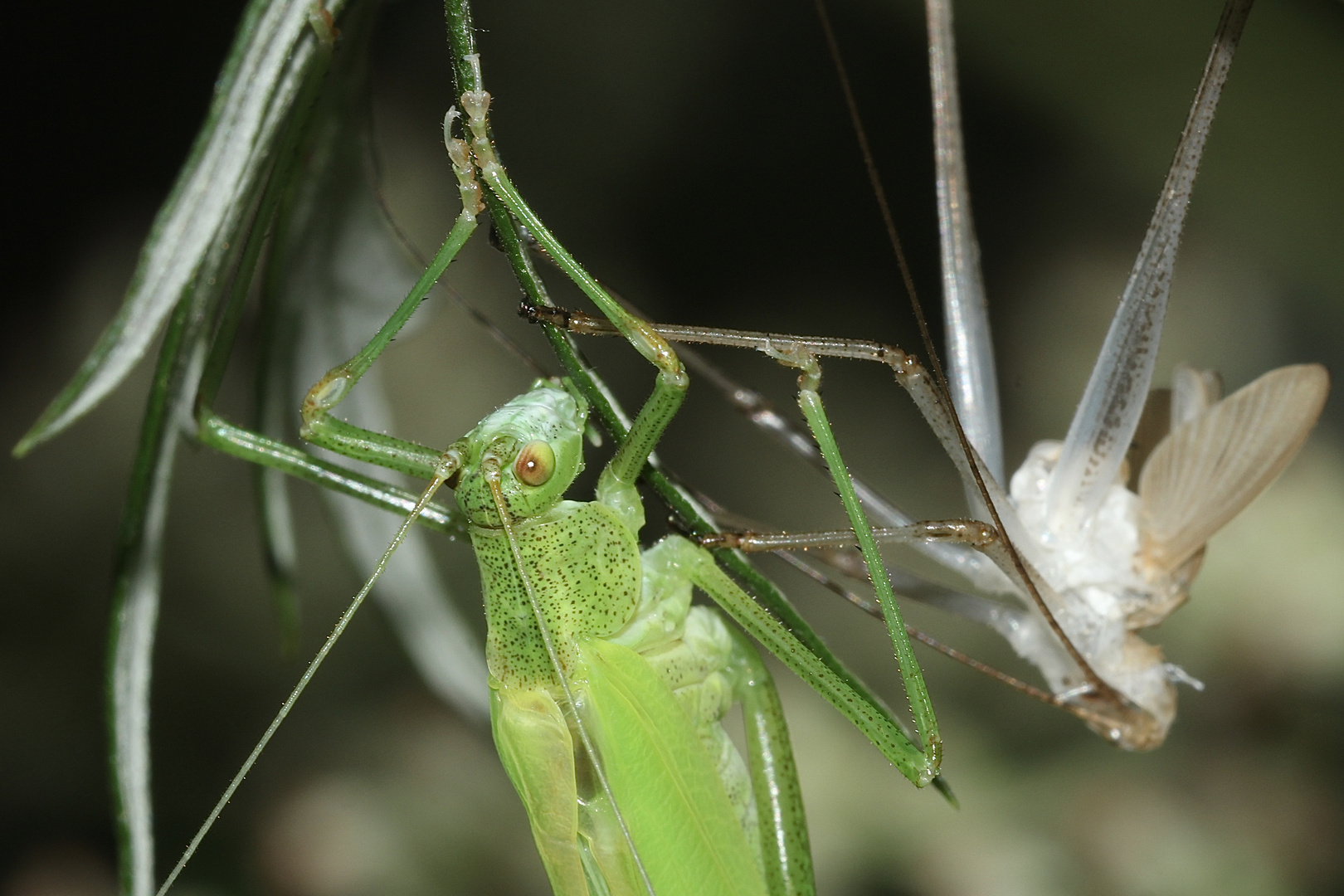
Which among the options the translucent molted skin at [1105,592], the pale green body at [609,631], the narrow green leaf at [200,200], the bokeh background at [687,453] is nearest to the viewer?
the narrow green leaf at [200,200]

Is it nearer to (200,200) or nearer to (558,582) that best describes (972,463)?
(558,582)

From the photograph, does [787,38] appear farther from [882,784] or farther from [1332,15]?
[882,784]

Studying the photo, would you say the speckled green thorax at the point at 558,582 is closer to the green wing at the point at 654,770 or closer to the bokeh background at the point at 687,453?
the green wing at the point at 654,770

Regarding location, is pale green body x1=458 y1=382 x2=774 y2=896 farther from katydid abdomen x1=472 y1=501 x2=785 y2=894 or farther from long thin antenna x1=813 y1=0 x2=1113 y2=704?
long thin antenna x1=813 y1=0 x2=1113 y2=704

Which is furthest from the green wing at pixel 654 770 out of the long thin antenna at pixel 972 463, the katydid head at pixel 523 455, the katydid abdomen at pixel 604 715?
the long thin antenna at pixel 972 463

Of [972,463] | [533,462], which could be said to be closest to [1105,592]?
[972,463]
